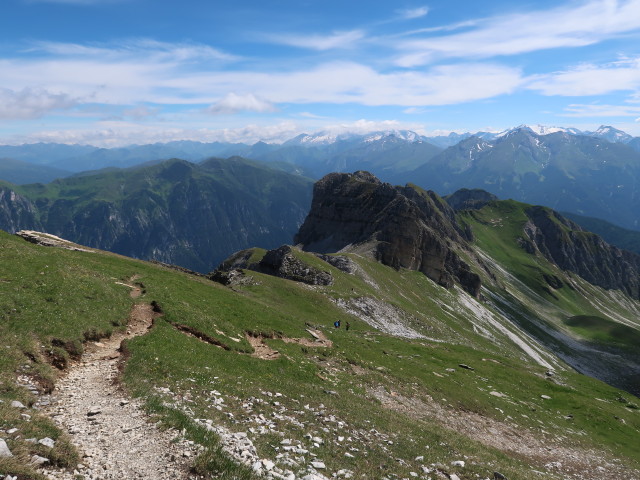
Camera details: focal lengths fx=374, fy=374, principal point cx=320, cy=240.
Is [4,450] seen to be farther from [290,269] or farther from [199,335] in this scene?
[290,269]

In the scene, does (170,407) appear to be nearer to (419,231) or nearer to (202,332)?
(202,332)

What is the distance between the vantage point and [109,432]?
47.3ft

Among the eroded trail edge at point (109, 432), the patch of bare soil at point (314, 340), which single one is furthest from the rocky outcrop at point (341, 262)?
the eroded trail edge at point (109, 432)

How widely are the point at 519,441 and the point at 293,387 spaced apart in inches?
876

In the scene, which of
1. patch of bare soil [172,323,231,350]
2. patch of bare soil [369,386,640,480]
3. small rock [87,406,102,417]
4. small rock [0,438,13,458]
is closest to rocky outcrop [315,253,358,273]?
patch of bare soil [369,386,640,480]

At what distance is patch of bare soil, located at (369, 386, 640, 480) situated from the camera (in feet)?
99.5

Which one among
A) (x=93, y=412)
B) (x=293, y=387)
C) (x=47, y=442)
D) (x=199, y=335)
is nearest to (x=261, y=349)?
(x=199, y=335)

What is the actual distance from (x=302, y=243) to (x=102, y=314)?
140846 mm

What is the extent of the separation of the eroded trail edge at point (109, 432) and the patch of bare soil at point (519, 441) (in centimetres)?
1974

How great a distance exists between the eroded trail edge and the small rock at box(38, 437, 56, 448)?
865mm

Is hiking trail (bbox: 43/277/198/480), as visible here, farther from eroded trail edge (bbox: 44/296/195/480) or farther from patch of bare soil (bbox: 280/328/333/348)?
patch of bare soil (bbox: 280/328/333/348)

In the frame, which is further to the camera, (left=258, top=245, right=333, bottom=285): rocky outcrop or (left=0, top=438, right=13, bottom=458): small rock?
(left=258, top=245, right=333, bottom=285): rocky outcrop

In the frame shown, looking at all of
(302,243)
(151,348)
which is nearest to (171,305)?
(151,348)

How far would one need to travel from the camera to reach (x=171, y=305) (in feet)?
106
